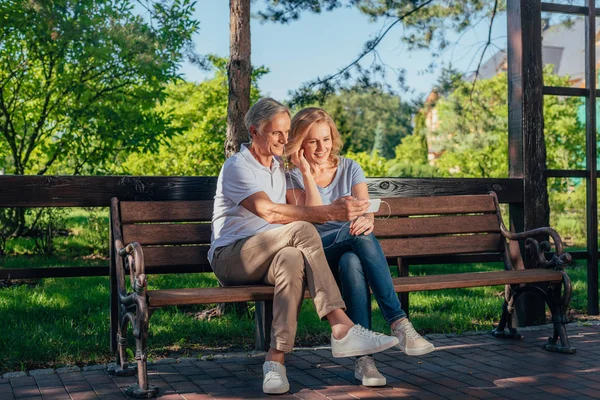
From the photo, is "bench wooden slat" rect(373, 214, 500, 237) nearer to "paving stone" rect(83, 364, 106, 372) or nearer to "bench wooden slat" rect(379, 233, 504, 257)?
"bench wooden slat" rect(379, 233, 504, 257)

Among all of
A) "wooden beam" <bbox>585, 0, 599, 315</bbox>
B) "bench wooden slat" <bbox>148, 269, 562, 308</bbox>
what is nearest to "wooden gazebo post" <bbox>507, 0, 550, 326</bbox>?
"wooden beam" <bbox>585, 0, 599, 315</bbox>

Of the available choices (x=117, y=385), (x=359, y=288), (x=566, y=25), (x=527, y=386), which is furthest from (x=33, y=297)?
(x=566, y=25)

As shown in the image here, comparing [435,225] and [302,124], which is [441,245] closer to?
[435,225]

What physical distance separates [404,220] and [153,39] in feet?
18.5

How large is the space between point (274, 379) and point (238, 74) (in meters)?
3.11

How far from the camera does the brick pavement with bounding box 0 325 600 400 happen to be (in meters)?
3.81

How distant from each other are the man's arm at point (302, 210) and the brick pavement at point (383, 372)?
2.78 feet

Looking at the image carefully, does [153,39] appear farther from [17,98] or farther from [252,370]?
[252,370]

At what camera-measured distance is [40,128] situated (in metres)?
10.4

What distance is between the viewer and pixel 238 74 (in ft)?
20.5

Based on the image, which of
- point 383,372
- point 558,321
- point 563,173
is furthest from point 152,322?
point 563,173

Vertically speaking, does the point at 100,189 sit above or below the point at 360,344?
above

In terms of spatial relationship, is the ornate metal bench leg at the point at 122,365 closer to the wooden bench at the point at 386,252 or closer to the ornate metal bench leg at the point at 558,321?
the wooden bench at the point at 386,252

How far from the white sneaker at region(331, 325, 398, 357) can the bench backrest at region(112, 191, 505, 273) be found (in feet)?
4.07
